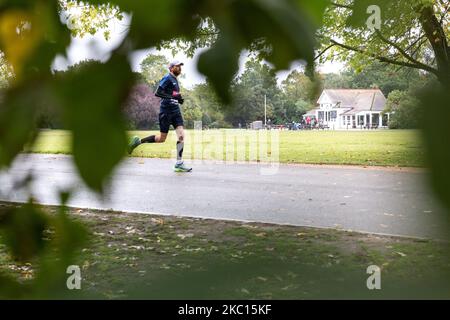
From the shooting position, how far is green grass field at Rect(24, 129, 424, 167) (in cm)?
37

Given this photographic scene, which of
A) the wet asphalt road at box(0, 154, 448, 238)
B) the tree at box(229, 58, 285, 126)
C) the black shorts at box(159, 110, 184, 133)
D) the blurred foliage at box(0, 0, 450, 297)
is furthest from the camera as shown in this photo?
the wet asphalt road at box(0, 154, 448, 238)

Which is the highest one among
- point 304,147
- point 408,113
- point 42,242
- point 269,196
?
point 304,147

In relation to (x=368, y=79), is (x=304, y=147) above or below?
above

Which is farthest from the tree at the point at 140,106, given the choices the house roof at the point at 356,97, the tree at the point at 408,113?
the house roof at the point at 356,97

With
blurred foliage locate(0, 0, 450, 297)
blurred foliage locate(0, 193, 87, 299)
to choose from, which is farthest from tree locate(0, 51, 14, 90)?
blurred foliage locate(0, 193, 87, 299)

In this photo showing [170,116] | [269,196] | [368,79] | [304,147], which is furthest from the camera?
[304,147]

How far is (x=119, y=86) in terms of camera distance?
0.34m

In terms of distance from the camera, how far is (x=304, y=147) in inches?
662

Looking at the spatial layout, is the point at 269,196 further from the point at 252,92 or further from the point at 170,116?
the point at 252,92

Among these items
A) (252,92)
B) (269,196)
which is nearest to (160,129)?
(252,92)

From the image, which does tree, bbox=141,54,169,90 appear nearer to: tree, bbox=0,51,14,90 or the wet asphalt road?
tree, bbox=0,51,14,90

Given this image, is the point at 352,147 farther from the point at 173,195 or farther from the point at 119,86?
the point at 119,86

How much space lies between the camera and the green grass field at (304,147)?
14.5 inches

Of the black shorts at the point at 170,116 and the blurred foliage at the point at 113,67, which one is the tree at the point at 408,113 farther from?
the black shorts at the point at 170,116
